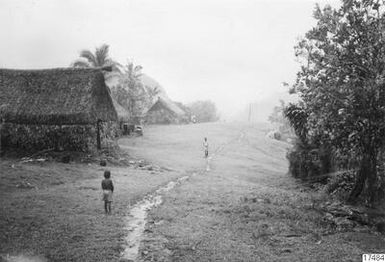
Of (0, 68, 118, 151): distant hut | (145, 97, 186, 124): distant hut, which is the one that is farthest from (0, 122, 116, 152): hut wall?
(145, 97, 186, 124): distant hut

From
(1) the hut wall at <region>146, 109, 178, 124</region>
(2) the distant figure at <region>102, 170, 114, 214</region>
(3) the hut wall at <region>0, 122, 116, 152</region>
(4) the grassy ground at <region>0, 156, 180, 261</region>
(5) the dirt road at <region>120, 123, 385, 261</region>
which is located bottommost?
(5) the dirt road at <region>120, 123, 385, 261</region>

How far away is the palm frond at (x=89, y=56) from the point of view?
5134 centimetres

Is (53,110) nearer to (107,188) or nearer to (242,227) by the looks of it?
(107,188)

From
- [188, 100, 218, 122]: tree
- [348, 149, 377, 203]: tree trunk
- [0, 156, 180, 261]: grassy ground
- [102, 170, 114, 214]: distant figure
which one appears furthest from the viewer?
[188, 100, 218, 122]: tree

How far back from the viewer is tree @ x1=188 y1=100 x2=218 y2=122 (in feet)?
351

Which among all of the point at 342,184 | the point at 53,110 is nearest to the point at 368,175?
the point at 342,184

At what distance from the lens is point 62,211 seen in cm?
1512

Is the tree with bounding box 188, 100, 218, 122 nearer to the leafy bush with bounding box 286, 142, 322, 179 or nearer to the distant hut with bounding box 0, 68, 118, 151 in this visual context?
the distant hut with bounding box 0, 68, 118, 151

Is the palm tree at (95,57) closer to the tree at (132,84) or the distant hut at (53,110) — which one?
the tree at (132,84)

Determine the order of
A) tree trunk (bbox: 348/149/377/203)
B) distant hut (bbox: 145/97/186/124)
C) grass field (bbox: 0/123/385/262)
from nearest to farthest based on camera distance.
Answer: grass field (bbox: 0/123/385/262), tree trunk (bbox: 348/149/377/203), distant hut (bbox: 145/97/186/124)

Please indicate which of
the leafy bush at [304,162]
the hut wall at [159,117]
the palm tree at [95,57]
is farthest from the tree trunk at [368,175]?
the hut wall at [159,117]

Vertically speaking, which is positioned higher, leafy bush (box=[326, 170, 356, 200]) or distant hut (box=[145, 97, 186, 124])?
distant hut (box=[145, 97, 186, 124])

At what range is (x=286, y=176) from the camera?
102 ft

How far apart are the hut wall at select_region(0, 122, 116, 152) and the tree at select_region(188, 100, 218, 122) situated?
77.4 meters
